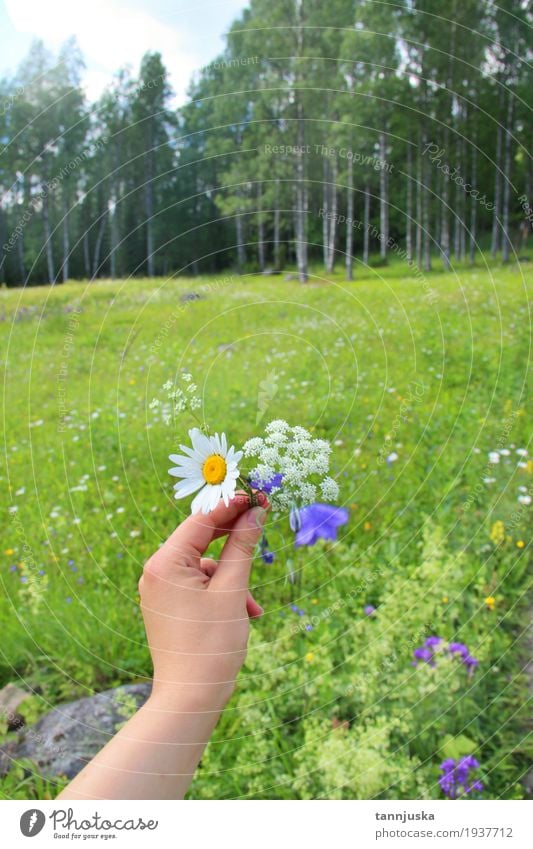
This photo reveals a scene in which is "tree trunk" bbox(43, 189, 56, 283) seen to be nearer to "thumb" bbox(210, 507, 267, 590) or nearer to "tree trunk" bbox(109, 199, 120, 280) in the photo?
"tree trunk" bbox(109, 199, 120, 280)

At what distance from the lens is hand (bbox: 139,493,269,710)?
3.28ft

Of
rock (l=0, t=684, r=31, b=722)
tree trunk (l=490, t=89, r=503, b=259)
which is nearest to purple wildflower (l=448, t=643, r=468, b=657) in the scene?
rock (l=0, t=684, r=31, b=722)

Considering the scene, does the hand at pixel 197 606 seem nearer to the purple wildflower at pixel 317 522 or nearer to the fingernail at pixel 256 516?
the fingernail at pixel 256 516

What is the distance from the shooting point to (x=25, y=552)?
1944mm

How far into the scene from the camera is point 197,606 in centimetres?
101

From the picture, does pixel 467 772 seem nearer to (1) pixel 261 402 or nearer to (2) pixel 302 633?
(2) pixel 302 633

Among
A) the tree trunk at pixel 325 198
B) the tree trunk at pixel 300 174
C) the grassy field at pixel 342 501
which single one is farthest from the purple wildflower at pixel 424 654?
the tree trunk at pixel 325 198

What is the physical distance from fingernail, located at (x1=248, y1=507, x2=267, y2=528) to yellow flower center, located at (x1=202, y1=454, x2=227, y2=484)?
105 millimetres

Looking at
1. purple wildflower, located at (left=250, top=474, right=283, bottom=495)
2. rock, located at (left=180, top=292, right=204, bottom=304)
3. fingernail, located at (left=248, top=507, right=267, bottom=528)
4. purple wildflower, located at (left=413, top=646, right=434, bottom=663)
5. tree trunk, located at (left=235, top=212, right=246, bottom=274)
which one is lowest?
purple wildflower, located at (left=413, top=646, right=434, bottom=663)

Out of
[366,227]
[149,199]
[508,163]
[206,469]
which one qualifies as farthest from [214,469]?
[508,163]

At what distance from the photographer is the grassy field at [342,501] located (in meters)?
1.43

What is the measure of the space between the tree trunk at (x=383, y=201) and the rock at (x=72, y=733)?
181cm
